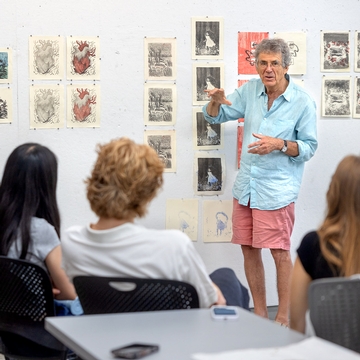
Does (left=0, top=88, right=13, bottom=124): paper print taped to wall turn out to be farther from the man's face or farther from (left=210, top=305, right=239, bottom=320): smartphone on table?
(left=210, top=305, right=239, bottom=320): smartphone on table

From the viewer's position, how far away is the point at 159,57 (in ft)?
13.8

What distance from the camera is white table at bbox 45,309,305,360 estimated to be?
1414 millimetres

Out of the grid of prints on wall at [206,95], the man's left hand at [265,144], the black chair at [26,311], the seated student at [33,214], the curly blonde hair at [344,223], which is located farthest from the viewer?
the grid of prints on wall at [206,95]

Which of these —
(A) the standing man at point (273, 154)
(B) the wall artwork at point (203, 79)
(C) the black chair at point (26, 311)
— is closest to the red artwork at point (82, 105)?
(B) the wall artwork at point (203, 79)

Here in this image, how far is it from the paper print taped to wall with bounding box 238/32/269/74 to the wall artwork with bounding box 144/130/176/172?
631 millimetres

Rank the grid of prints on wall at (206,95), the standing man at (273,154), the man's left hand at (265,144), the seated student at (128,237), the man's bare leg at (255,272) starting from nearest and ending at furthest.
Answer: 1. the seated student at (128,237)
2. the man's left hand at (265,144)
3. the standing man at (273,154)
4. the man's bare leg at (255,272)
5. the grid of prints on wall at (206,95)

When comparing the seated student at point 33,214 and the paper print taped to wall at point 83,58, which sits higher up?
the paper print taped to wall at point 83,58

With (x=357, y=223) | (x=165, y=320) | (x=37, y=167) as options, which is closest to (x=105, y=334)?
(x=165, y=320)

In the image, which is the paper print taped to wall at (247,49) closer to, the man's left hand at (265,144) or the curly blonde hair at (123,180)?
the man's left hand at (265,144)

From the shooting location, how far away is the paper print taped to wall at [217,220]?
437 cm

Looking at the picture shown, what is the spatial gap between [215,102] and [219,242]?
0.93m

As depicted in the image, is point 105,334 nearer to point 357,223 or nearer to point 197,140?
point 357,223

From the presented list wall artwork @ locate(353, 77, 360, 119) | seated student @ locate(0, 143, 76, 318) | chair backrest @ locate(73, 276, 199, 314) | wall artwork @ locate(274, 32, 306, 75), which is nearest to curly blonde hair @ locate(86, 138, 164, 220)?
chair backrest @ locate(73, 276, 199, 314)

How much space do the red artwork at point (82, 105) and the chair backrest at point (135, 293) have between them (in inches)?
90.7
